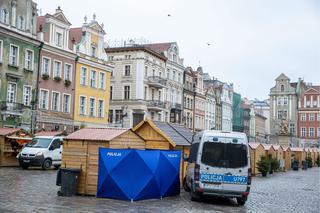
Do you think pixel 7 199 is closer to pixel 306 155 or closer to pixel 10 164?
pixel 10 164

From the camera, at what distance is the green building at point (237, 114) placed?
104812 mm

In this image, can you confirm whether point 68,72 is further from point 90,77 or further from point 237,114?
point 237,114

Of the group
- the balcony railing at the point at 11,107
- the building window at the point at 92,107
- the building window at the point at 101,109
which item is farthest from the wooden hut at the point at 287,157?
the balcony railing at the point at 11,107

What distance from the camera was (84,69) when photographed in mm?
50781

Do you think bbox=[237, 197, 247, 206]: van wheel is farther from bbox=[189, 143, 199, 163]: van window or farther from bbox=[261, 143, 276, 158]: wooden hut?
bbox=[261, 143, 276, 158]: wooden hut

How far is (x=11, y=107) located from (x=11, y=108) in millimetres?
88

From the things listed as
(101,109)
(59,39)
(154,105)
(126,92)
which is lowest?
(101,109)

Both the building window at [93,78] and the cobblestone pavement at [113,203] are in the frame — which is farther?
the building window at [93,78]

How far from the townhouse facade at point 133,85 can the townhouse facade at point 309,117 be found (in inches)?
2082

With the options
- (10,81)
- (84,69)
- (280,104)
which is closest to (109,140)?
(10,81)

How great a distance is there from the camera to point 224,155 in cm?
1664

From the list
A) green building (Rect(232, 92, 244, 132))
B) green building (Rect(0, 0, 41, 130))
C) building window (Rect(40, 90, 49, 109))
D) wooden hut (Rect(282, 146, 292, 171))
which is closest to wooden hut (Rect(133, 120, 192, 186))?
green building (Rect(0, 0, 41, 130))

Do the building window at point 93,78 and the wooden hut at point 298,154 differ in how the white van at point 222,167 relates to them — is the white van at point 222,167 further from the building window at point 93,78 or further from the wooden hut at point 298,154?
the wooden hut at point 298,154

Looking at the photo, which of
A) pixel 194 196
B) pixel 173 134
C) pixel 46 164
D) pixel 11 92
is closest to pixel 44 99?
pixel 11 92
